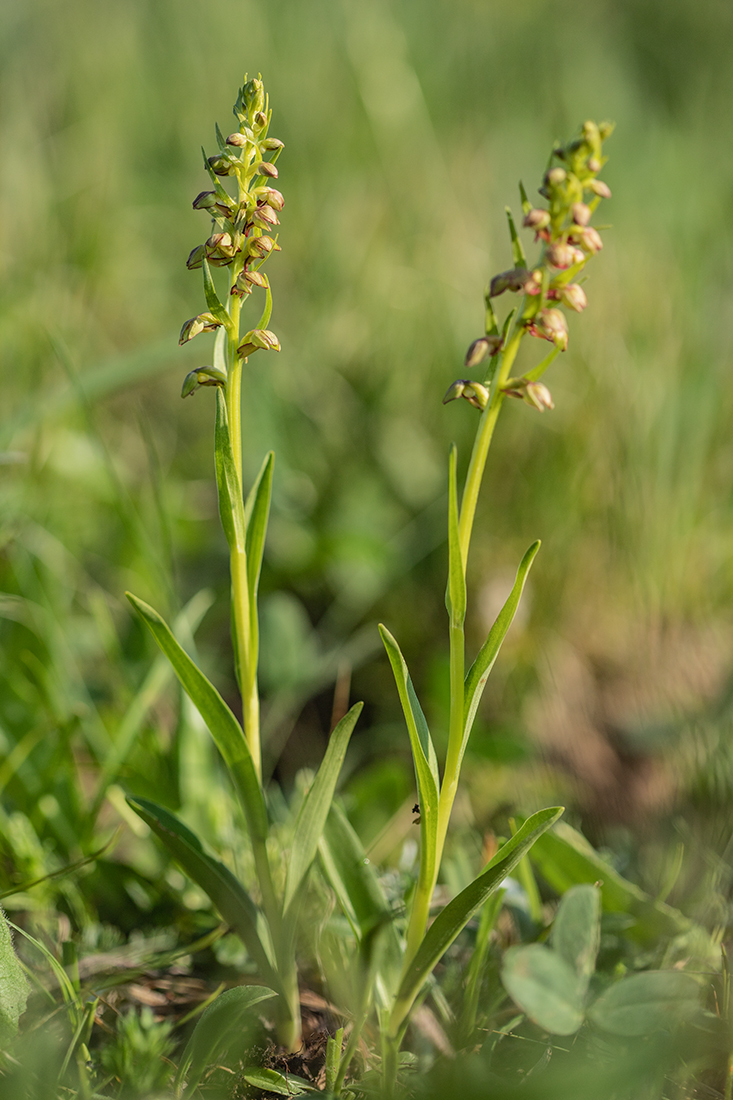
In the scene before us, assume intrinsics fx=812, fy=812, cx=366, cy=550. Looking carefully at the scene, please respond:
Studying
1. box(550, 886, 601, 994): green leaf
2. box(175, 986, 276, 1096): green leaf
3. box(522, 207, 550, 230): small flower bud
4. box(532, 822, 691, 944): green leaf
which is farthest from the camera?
box(532, 822, 691, 944): green leaf

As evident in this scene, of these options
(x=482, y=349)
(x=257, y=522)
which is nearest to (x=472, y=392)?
(x=482, y=349)

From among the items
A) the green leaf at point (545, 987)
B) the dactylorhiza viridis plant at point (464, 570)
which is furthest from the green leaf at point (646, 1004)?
the dactylorhiza viridis plant at point (464, 570)

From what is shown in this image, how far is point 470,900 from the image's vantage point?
0.71m

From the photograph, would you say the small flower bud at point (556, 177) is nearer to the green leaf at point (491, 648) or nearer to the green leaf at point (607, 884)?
the green leaf at point (491, 648)

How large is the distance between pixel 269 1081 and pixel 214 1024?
95 mm

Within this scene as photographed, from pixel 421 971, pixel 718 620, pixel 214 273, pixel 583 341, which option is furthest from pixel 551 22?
pixel 421 971

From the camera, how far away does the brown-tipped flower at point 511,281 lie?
0.62 metres

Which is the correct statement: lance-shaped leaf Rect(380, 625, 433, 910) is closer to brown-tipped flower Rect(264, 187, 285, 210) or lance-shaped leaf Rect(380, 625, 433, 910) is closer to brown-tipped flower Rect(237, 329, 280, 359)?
brown-tipped flower Rect(237, 329, 280, 359)

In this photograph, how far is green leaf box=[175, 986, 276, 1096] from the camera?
72 centimetres

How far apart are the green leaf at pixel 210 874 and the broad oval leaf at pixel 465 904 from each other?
14cm

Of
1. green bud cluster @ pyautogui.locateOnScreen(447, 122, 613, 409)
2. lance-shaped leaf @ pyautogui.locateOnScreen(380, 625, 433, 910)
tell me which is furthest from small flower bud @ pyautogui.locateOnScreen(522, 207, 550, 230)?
lance-shaped leaf @ pyautogui.locateOnScreen(380, 625, 433, 910)

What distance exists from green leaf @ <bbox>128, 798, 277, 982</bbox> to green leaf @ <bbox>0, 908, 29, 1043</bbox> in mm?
163

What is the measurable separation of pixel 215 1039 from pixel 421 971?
0.19 metres

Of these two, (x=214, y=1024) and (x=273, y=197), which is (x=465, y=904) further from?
(x=273, y=197)
